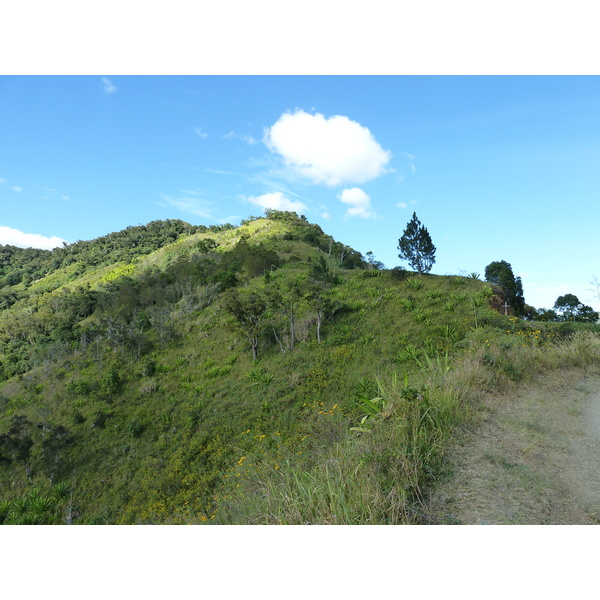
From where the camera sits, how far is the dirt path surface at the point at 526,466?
8.38 feet

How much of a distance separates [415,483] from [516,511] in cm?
72

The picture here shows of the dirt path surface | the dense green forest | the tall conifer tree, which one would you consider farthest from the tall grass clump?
the tall conifer tree

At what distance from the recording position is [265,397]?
11891 millimetres

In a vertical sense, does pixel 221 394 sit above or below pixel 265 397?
below

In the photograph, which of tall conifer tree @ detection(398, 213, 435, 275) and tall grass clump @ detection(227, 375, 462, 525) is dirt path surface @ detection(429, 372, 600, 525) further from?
tall conifer tree @ detection(398, 213, 435, 275)

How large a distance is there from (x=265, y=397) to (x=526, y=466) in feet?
31.3

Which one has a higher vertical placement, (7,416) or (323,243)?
(323,243)

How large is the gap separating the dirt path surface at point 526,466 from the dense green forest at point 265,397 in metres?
0.23

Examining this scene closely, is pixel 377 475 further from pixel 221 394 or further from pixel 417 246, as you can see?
pixel 417 246

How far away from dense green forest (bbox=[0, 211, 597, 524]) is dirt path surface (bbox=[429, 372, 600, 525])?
0.23 meters

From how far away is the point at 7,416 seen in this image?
58.9ft

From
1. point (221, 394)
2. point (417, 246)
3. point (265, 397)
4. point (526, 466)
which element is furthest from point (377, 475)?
point (417, 246)

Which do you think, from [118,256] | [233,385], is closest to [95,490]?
[233,385]

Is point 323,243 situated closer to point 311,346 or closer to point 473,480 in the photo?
point 311,346
